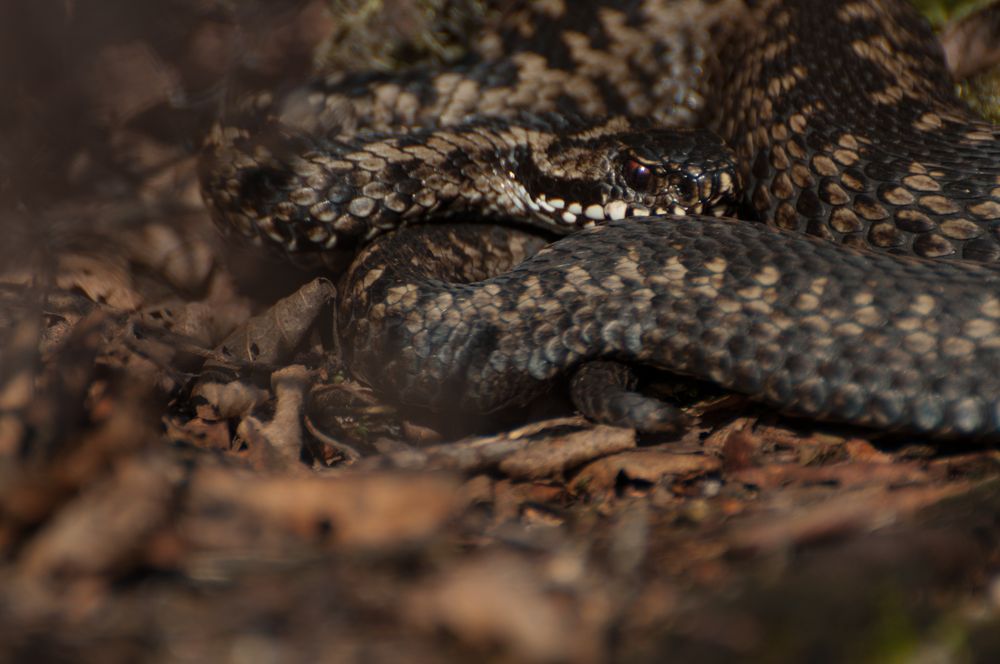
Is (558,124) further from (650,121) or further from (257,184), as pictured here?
(257,184)


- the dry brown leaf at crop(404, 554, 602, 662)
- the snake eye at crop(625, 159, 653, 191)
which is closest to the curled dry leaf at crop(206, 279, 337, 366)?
the snake eye at crop(625, 159, 653, 191)

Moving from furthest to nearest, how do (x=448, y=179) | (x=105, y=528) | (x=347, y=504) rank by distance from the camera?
1. (x=448, y=179)
2. (x=347, y=504)
3. (x=105, y=528)

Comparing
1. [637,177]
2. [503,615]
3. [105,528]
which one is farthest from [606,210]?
[105,528]

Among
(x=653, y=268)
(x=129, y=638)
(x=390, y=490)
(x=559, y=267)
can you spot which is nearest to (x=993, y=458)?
(x=653, y=268)

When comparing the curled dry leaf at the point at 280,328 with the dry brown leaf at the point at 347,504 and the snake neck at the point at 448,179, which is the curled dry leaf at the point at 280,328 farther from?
the dry brown leaf at the point at 347,504

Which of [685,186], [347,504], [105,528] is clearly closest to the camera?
[105,528]

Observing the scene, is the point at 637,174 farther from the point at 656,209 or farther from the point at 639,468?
the point at 639,468
